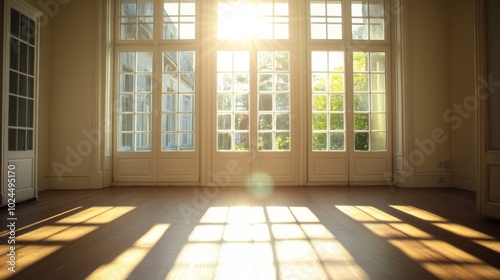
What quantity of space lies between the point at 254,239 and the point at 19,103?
3531mm

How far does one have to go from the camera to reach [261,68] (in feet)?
19.0

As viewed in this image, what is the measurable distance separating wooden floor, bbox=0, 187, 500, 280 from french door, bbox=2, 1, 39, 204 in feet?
1.15

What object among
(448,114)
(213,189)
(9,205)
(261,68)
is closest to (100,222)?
(9,205)

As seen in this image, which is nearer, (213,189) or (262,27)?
(213,189)

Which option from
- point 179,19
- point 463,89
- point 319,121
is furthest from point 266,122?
point 463,89

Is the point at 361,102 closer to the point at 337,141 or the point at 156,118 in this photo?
the point at 337,141

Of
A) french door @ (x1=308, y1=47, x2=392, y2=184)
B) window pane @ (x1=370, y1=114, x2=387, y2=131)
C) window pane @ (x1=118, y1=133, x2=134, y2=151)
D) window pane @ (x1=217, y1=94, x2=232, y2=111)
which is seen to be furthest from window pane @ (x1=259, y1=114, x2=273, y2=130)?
window pane @ (x1=118, y1=133, x2=134, y2=151)

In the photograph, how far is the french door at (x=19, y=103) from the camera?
3.77 m

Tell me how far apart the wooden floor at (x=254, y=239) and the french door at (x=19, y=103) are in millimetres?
350

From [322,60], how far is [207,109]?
2.26 m

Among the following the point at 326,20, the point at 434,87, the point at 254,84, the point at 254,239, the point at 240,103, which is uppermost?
the point at 326,20

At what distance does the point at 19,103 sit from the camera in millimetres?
4016

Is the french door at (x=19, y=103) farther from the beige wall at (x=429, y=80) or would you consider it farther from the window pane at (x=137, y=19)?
the beige wall at (x=429, y=80)

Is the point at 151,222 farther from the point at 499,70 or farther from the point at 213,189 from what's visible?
the point at 499,70
